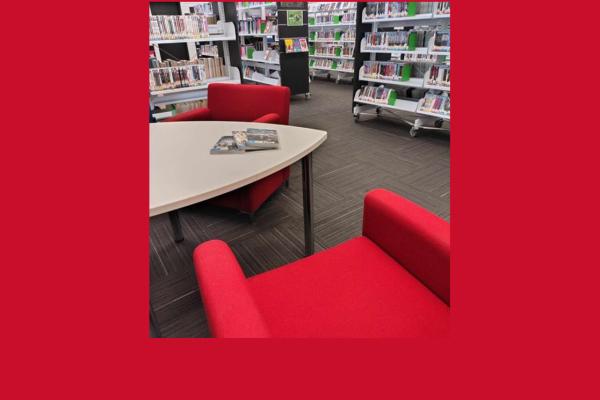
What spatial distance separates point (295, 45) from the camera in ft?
18.6

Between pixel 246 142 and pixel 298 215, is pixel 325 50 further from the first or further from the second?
pixel 246 142

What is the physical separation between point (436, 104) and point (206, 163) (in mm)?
3334

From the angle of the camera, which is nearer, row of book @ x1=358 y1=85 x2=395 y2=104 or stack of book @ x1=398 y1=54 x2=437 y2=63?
stack of book @ x1=398 y1=54 x2=437 y2=63

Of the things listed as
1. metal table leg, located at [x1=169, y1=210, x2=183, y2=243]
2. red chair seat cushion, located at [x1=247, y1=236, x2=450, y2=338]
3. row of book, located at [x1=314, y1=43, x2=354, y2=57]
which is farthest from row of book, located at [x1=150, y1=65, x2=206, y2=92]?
row of book, located at [x1=314, y1=43, x2=354, y2=57]

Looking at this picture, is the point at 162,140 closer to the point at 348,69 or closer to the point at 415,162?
the point at 415,162

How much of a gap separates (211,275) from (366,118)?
4452mm

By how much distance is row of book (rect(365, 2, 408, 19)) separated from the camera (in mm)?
3902

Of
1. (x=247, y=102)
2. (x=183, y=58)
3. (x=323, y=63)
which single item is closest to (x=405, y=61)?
(x=247, y=102)

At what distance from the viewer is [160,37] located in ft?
10.5

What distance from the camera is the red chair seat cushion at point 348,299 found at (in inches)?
36.7

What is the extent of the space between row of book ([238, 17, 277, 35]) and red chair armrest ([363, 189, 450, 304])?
5506 millimetres

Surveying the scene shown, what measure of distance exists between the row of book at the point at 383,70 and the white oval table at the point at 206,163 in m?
3.02

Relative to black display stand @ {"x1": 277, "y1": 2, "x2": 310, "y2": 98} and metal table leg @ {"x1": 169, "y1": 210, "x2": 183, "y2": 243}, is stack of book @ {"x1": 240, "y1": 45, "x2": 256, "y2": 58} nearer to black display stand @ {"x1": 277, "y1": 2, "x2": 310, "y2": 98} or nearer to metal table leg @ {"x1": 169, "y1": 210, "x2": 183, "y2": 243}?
black display stand @ {"x1": 277, "y1": 2, "x2": 310, "y2": 98}

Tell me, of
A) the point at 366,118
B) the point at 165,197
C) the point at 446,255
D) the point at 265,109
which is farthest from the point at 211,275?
the point at 366,118
